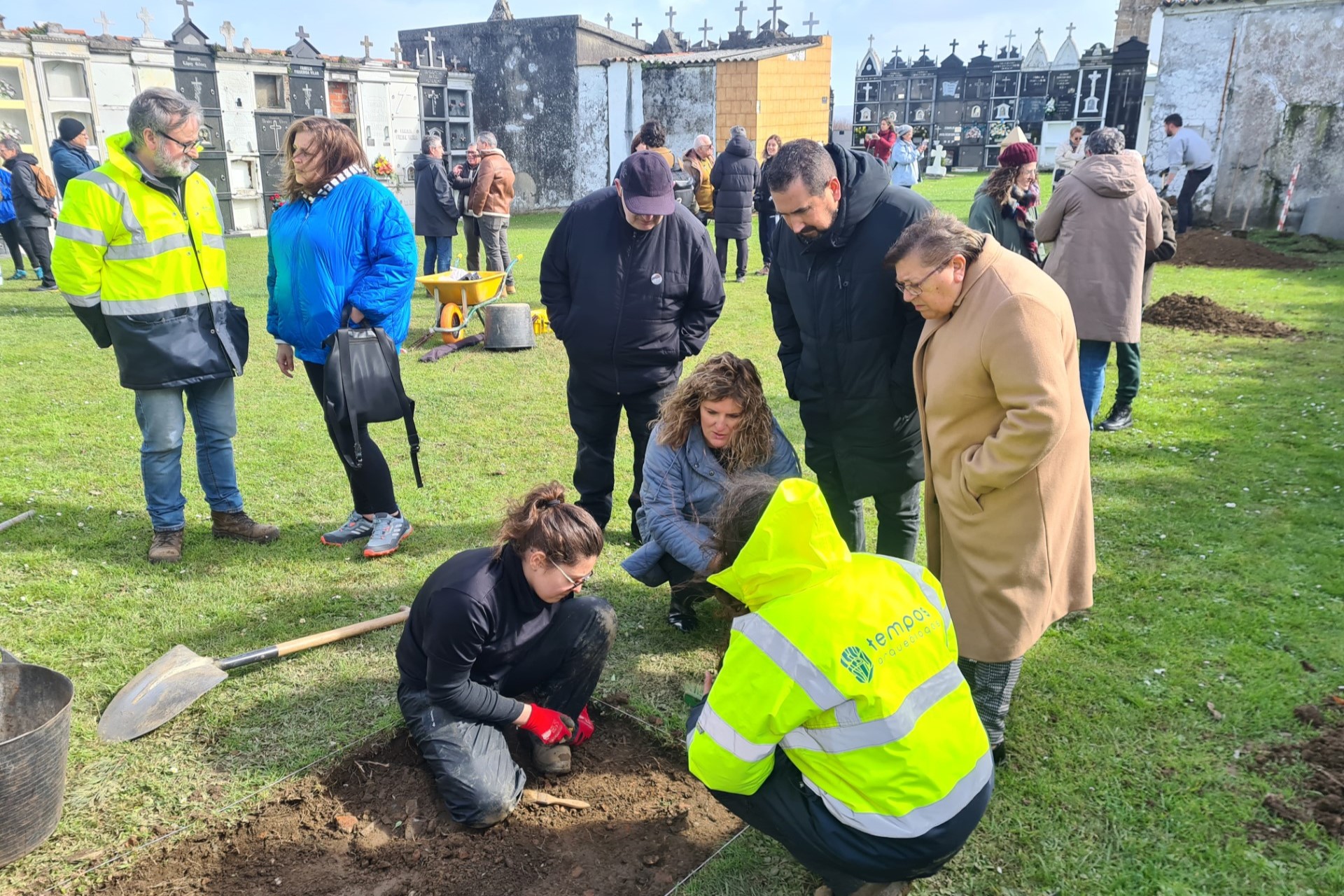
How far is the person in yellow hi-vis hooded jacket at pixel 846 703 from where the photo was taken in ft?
6.70

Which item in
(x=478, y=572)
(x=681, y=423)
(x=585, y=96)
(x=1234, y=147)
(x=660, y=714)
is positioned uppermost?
(x=585, y=96)

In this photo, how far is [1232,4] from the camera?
49.1ft

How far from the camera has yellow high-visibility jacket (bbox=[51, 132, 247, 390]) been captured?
4.08 metres

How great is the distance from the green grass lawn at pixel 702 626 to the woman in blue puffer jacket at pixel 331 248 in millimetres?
1104

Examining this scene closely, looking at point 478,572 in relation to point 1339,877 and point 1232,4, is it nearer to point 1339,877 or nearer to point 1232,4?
point 1339,877

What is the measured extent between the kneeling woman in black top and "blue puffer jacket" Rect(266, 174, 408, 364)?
1.82 m

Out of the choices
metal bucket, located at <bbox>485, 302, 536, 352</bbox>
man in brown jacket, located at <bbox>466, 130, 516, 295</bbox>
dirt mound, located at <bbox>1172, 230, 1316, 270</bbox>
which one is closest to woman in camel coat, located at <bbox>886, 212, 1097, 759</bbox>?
metal bucket, located at <bbox>485, 302, 536, 352</bbox>

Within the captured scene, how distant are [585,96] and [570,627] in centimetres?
2392

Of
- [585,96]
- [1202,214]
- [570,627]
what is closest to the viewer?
[570,627]

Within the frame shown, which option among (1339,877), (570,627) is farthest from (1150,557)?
(570,627)

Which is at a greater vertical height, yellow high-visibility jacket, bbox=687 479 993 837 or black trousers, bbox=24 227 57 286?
black trousers, bbox=24 227 57 286

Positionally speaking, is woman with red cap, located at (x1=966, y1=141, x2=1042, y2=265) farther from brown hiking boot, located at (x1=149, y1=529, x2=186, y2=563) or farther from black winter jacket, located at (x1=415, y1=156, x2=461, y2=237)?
black winter jacket, located at (x1=415, y1=156, x2=461, y2=237)

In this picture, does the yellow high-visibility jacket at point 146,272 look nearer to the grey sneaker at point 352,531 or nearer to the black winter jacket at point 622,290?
the grey sneaker at point 352,531

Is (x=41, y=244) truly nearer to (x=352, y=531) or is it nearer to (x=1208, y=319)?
(x=352, y=531)
